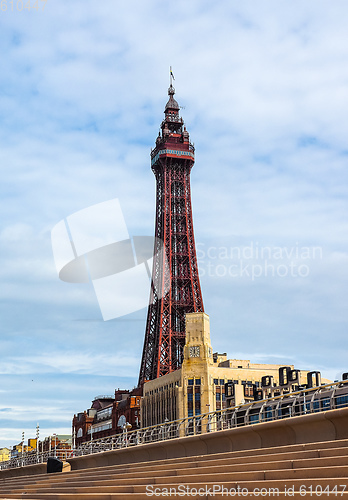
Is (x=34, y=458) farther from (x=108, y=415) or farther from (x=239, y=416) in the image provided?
(x=108, y=415)

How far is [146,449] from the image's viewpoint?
27.9 metres

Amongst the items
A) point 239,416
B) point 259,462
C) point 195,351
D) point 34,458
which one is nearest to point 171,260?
point 195,351

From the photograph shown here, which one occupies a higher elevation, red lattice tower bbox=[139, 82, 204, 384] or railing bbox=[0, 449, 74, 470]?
red lattice tower bbox=[139, 82, 204, 384]

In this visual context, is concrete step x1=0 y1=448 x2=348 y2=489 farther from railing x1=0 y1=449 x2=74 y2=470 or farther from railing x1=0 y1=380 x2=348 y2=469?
railing x1=0 y1=449 x2=74 y2=470

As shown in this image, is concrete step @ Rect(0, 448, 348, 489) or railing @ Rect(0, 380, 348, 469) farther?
railing @ Rect(0, 380, 348, 469)

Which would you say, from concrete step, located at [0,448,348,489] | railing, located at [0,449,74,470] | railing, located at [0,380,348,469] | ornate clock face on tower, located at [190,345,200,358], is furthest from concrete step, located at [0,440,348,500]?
ornate clock face on tower, located at [190,345,200,358]

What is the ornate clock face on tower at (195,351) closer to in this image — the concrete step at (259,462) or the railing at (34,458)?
the railing at (34,458)

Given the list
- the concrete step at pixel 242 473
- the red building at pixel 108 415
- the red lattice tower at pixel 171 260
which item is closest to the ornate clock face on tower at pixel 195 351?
the red building at pixel 108 415

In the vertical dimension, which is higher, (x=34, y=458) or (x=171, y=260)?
(x=171, y=260)

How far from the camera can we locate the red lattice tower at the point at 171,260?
118312 millimetres

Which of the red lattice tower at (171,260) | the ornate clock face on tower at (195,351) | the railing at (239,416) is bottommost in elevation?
the railing at (239,416)

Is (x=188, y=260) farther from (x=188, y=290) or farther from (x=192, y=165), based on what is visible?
(x=192, y=165)

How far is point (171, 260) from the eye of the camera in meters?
126

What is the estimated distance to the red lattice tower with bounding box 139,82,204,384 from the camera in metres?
118
